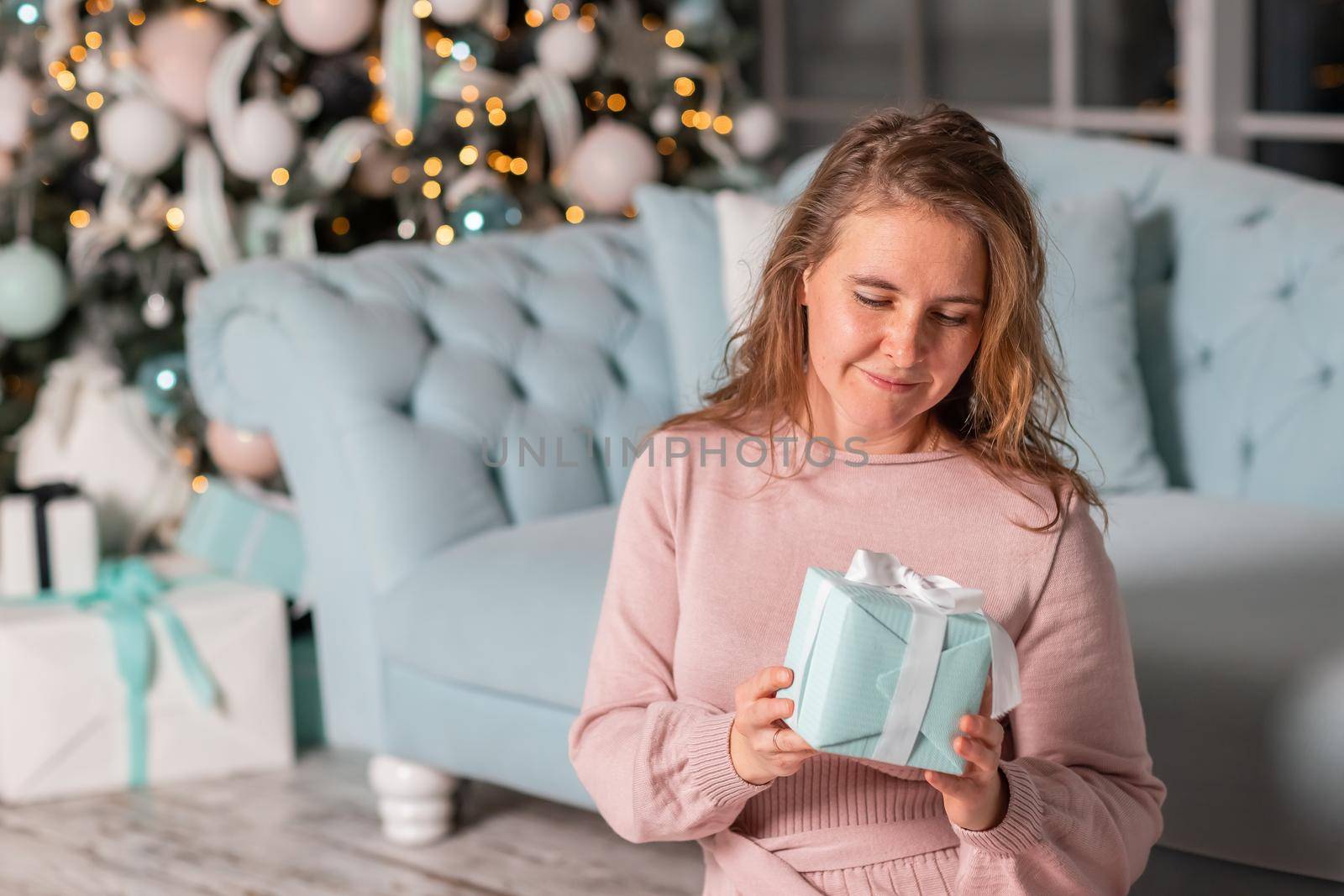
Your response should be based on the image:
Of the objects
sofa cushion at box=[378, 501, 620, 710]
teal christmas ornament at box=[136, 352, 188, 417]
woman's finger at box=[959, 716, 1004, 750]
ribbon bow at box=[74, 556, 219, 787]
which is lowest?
ribbon bow at box=[74, 556, 219, 787]

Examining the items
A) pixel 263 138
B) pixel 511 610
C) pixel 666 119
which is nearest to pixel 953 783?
pixel 511 610

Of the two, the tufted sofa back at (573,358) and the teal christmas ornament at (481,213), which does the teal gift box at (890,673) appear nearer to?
the tufted sofa back at (573,358)

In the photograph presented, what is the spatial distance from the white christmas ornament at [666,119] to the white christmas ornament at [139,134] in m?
0.91

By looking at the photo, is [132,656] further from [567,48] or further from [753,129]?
[753,129]

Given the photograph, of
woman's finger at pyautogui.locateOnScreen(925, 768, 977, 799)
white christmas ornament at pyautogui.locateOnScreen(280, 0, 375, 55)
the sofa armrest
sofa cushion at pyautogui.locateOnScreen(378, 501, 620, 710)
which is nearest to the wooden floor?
the sofa armrest

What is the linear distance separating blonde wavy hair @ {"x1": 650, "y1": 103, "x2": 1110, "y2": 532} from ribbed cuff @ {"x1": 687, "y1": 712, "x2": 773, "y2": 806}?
0.26 metres

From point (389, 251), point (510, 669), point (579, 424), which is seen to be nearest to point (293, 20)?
point (389, 251)

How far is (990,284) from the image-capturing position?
3.64 feet

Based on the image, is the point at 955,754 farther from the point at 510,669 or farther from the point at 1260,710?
the point at 510,669

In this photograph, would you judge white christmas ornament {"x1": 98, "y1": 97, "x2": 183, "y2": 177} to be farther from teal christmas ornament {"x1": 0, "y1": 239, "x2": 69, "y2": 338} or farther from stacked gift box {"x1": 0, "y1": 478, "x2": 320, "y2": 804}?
stacked gift box {"x1": 0, "y1": 478, "x2": 320, "y2": 804}

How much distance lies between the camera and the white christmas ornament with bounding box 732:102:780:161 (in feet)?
10.1

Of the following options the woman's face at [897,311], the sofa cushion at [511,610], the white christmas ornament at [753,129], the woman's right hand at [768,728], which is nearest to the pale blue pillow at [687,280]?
the sofa cushion at [511,610]

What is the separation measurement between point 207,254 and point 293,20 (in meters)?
0.43

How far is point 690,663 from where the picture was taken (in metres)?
1.21
